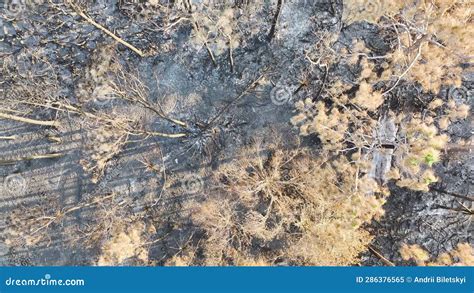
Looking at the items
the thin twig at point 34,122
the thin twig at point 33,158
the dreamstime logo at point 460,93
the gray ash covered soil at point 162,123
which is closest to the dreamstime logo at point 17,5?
the gray ash covered soil at point 162,123

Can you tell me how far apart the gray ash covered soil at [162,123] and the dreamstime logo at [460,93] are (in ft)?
2.09

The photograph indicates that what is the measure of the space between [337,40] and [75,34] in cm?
660

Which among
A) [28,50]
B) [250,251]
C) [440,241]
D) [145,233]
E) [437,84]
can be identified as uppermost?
[28,50]

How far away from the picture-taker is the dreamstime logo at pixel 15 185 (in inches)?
452

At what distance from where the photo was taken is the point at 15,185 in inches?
452

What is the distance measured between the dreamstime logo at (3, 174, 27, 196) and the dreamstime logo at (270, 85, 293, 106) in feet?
22.0

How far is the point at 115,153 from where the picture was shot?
37.0ft

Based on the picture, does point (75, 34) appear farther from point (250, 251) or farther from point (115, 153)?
point (250, 251)

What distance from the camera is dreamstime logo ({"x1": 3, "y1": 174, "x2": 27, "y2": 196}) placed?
11481 millimetres

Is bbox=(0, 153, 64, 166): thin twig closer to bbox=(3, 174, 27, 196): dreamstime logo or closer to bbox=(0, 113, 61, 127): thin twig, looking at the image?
bbox=(3, 174, 27, 196): dreamstime logo

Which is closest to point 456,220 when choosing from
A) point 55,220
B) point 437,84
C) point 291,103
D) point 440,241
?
point 440,241

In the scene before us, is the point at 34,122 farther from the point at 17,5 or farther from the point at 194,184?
the point at 194,184

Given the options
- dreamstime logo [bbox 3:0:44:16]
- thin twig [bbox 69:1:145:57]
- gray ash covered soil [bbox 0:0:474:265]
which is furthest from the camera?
dreamstime logo [bbox 3:0:44:16]

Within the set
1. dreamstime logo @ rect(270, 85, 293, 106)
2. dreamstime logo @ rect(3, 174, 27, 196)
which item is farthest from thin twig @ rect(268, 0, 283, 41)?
dreamstime logo @ rect(3, 174, 27, 196)
